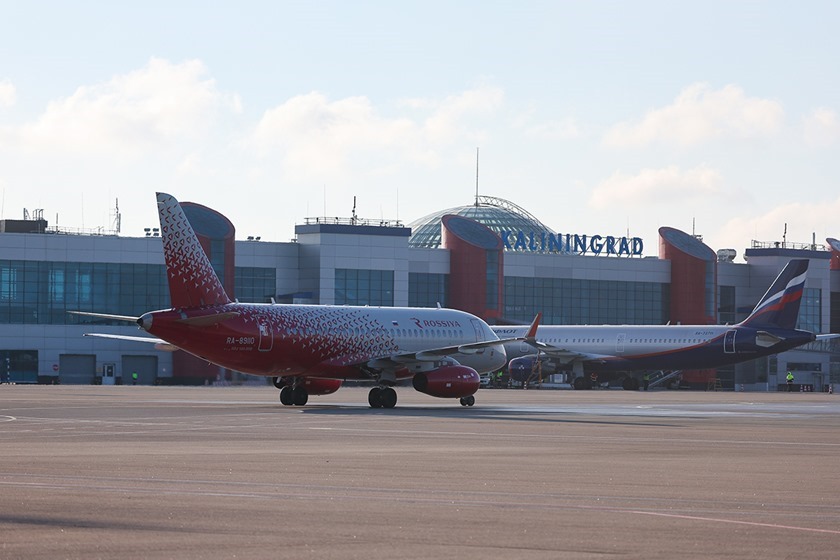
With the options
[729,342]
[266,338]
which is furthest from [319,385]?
[729,342]

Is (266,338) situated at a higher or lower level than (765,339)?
higher

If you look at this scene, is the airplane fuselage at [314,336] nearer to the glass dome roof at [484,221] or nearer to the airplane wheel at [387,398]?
the airplane wheel at [387,398]

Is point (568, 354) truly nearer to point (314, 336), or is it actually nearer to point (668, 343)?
point (668, 343)

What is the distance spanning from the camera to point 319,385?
5219 centimetres

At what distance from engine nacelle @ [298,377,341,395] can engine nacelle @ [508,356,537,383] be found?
43380 mm

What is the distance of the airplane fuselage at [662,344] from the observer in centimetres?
8781

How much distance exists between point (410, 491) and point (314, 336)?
30656mm

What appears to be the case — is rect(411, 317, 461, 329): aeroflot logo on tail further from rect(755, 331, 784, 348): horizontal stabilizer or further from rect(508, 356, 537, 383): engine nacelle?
rect(508, 356, 537, 383): engine nacelle

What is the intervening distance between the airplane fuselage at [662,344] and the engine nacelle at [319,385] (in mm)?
39739

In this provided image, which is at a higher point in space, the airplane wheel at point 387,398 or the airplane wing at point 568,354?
the airplane wing at point 568,354

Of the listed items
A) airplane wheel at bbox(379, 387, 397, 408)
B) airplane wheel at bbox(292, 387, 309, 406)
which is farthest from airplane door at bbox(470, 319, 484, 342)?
airplane wheel at bbox(292, 387, 309, 406)

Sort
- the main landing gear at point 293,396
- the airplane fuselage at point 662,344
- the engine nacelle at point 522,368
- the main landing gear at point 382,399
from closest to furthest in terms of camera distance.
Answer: the main landing gear at point 382,399, the main landing gear at point 293,396, the airplane fuselage at point 662,344, the engine nacelle at point 522,368

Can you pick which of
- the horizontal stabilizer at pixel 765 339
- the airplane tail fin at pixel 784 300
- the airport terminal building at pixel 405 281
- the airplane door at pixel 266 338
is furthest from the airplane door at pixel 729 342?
the airplane door at pixel 266 338

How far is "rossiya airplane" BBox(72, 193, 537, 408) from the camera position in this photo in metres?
45.1
